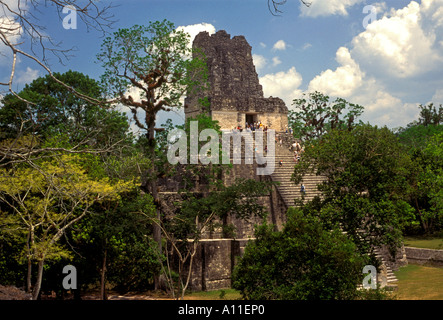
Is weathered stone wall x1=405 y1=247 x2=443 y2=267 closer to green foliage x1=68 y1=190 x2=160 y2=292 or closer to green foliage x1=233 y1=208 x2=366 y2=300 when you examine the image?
green foliage x1=233 y1=208 x2=366 y2=300

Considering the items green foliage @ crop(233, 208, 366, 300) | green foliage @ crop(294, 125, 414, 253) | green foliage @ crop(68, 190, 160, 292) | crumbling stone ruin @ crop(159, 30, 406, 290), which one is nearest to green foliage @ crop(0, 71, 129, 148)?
crumbling stone ruin @ crop(159, 30, 406, 290)

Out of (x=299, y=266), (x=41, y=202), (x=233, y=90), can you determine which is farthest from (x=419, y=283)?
(x=233, y=90)

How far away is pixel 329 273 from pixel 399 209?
871cm

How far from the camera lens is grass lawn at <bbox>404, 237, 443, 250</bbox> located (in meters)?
25.2

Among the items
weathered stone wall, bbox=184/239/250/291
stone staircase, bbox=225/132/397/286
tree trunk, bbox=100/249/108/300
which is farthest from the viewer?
stone staircase, bbox=225/132/397/286

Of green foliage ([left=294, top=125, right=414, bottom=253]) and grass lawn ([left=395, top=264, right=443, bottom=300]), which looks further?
grass lawn ([left=395, top=264, right=443, bottom=300])

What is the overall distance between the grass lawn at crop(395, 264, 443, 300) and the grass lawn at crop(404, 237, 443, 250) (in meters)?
2.49

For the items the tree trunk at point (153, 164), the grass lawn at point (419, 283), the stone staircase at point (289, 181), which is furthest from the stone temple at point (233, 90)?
the grass lawn at point (419, 283)

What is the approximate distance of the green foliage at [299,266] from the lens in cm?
1081

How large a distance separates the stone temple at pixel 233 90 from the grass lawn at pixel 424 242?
35.8ft

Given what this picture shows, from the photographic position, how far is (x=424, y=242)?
27344mm

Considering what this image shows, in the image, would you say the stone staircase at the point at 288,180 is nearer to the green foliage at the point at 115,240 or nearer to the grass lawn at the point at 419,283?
the grass lawn at the point at 419,283
